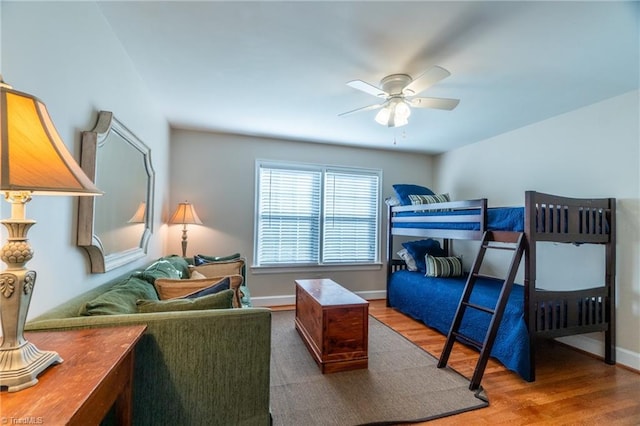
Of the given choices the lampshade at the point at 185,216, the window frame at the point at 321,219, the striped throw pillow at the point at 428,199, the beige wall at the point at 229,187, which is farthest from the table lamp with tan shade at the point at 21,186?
the striped throw pillow at the point at 428,199

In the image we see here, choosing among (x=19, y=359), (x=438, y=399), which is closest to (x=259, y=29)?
(x=19, y=359)

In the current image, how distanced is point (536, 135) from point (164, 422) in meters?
4.16

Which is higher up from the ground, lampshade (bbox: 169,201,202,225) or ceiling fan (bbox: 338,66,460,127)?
ceiling fan (bbox: 338,66,460,127)

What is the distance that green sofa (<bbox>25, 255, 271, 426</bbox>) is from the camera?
1279 mm

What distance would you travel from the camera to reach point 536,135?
3338 mm

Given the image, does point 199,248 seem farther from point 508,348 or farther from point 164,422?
point 508,348

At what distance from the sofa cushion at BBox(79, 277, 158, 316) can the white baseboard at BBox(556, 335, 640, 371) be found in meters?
3.80

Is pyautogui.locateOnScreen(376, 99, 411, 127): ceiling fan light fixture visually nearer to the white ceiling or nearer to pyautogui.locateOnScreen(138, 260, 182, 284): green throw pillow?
the white ceiling

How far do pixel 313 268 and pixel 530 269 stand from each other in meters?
2.69

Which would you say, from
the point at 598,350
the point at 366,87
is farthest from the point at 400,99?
the point at 598,350

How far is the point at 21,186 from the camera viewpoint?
0.71 metres

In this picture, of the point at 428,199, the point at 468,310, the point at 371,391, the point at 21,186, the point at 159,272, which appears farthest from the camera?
the point at 428,199

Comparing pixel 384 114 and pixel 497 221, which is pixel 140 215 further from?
pixel 497 221

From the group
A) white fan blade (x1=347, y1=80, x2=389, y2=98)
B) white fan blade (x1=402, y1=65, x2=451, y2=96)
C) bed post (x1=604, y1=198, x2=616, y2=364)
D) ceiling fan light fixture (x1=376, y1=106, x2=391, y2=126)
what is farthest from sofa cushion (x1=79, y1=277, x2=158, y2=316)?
bed post (x1=604, y1=198, x2=616, y2=364)
